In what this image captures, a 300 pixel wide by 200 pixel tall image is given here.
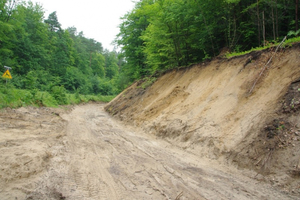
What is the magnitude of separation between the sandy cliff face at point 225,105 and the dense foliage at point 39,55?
14486 mm

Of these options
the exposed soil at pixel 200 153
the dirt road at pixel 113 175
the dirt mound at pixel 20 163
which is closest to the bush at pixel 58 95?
the exposed soil at pixel 200 153

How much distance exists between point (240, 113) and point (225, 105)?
90 centimetres

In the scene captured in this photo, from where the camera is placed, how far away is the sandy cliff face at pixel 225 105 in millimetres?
5332

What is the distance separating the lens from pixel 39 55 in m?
33.5

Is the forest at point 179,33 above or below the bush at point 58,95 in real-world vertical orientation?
above

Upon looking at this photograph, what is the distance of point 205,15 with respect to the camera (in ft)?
34.2

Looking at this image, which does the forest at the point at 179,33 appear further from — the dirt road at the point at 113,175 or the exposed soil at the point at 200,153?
the dirt road at the point at 113,175

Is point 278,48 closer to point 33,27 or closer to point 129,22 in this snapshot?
point 129,22

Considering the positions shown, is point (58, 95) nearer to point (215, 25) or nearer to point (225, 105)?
point (215, 25)

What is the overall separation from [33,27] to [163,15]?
36.6 meters

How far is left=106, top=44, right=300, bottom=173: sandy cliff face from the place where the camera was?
533cm

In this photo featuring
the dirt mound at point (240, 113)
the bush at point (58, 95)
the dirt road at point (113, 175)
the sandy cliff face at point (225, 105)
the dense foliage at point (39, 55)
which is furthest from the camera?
the dense foliage at point (39, 55)

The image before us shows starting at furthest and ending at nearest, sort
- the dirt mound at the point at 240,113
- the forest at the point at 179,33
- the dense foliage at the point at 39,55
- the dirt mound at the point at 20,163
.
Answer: the dense foliage at the point at 39,55 < the forest at the point at 179,33 < the dirt mound at the point at 240,113 < the dirt mound at the point at 20,163

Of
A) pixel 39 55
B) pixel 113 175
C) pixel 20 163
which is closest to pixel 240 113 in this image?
pixel 113 175
